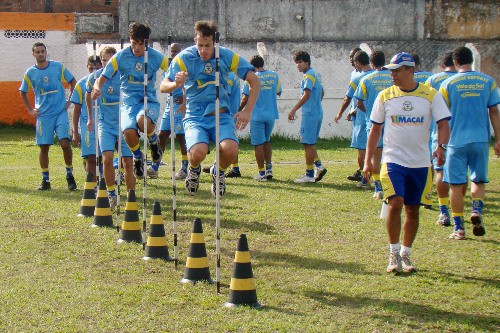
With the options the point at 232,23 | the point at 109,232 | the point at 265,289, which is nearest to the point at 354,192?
the point at 109,232

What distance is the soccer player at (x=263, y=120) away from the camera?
1483 cm

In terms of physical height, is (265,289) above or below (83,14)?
below

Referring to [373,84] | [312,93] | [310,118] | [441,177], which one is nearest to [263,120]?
[310,118]

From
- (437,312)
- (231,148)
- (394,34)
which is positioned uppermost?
(394,34)

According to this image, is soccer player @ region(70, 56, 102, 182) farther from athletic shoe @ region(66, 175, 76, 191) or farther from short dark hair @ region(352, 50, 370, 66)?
short dark hair @ region(352, 50, 370, 66)

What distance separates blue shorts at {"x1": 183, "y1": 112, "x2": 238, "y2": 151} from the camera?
8234 mm

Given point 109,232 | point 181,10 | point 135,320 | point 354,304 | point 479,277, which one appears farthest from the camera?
point 181,10

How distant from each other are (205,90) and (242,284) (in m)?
2.64

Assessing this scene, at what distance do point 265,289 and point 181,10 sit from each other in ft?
59.3

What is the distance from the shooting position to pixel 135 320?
19.9 ft

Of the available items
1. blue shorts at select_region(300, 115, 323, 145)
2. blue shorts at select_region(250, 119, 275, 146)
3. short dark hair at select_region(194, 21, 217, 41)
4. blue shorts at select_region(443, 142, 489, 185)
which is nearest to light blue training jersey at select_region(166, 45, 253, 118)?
short dark hair at select_region(194, 21, 217, 41)

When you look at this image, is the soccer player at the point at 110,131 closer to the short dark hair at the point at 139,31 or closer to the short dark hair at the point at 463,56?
the short dark hair at the point at 139,31

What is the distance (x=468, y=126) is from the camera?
932 cm

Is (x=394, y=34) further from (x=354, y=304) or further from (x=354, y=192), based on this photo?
(x=354, y=304)
